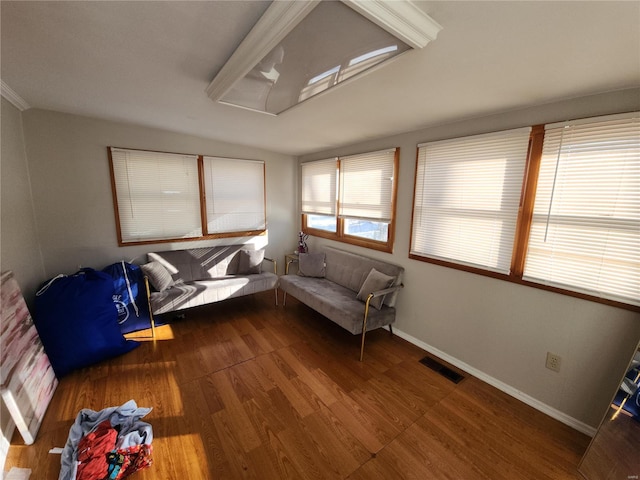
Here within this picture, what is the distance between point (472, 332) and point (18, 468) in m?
3.31

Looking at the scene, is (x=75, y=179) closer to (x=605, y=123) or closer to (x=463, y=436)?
(x=463, y=436)

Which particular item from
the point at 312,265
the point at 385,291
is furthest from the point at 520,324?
the point at 312,265

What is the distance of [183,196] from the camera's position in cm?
337

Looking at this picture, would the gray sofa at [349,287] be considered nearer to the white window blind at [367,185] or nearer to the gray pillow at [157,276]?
the white window blind at [367,185]

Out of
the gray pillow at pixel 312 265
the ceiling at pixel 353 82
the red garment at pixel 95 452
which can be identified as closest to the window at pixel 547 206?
the ceiling at pixel 353 82

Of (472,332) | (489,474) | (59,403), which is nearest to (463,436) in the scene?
(489,474)

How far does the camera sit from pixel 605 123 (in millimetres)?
1598

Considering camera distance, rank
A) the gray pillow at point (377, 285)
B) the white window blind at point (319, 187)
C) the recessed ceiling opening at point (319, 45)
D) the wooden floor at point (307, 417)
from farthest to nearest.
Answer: the white window blind at point (319, 187), the gray pillow at point (377, 285), the wooden floor at point (307, 417), the recessed ceiling opening at point (319, 45)

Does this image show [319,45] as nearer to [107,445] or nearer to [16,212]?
[107,445]

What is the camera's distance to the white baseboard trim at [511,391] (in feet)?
5.83

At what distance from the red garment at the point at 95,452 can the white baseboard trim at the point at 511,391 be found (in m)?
2.66

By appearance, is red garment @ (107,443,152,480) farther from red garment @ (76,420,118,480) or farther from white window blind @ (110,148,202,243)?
white window blind @ (110,148,202,243)

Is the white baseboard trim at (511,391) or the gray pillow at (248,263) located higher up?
the gray pillow at (248,263)

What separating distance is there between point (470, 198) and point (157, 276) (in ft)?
11.2
